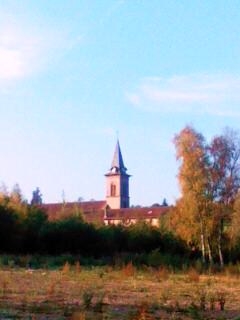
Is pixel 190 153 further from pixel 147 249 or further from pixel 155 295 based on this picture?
pixel 155 295

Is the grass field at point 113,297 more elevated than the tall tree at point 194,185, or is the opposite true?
the tall tree at point 194,185

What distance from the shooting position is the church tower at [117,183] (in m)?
142

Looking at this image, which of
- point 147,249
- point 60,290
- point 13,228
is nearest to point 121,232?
point 147,249

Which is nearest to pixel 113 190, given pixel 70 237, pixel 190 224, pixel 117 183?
pixel 117 183

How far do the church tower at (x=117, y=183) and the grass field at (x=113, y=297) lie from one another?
11250 centimetres

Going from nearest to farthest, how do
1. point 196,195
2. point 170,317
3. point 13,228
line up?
point 170,317, point 196,195, point 13,228

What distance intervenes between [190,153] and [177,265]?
951 cm

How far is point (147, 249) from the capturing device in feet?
164

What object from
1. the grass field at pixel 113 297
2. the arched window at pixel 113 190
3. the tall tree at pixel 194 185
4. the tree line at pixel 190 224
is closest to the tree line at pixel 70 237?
the tree line at pixel 190 224

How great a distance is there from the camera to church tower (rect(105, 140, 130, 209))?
142 meters

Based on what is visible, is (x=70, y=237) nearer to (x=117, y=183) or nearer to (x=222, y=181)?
(x=222, y=181)

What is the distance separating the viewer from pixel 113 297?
Answer: 17.2 metres

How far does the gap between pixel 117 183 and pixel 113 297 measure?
411 ft

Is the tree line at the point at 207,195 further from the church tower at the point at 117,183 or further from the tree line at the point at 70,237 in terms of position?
the church tower at the point at 117,183
